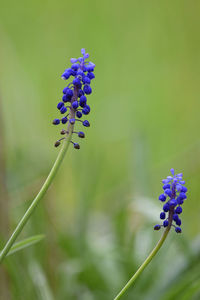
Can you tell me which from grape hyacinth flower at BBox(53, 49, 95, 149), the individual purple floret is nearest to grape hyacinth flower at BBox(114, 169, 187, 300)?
the individual purple floret

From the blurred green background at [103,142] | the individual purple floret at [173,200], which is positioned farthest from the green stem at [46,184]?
the blurred green background at [103,142]

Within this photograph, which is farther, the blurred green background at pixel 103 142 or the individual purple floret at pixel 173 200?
the blurred green background at pixel 103 142

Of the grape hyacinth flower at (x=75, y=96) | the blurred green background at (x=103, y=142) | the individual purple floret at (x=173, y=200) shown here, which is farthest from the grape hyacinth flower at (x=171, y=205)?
the blurred green background at (x=103, y=142)

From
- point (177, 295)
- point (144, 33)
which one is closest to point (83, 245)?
point (177, 295)

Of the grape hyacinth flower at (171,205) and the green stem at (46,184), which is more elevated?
the green stem at (46,184)

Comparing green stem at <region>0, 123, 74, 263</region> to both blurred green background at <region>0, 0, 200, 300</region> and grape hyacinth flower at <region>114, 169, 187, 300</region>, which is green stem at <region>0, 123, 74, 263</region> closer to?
grape hyacinth flower at <region>114, 169, 187, 300</region>

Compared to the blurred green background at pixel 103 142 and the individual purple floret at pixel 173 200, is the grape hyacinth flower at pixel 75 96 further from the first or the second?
the blurred green background at pixel 103 142

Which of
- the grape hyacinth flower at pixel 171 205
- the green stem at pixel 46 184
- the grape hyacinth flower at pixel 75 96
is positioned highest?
the grape hyacinth flower at pixel 75 96

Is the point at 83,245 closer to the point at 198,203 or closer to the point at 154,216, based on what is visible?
the point at 154,216
